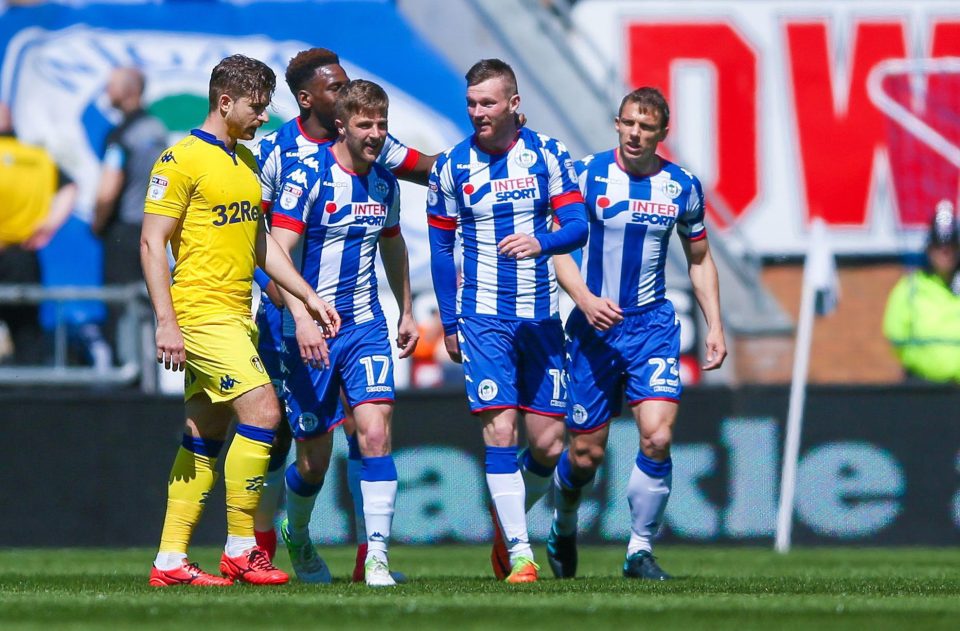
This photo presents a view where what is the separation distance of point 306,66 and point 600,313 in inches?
77.8

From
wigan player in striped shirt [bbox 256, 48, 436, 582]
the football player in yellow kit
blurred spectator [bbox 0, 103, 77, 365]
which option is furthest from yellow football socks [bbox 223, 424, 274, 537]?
blurred spectator [bbox 0, 103, 77, 365]

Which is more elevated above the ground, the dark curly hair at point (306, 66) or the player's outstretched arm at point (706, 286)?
the dark curly hair at point (306, 66)

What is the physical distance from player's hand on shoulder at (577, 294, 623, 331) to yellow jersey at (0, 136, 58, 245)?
968 centimetres

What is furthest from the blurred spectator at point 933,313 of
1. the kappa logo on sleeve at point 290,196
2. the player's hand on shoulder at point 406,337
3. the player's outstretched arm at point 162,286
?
the player's outstretched arm at point 162,286

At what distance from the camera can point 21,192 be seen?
1648 cm

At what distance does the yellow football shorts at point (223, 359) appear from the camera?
7312 millimetres

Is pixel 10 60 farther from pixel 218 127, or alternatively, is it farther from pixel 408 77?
pixel 218 127

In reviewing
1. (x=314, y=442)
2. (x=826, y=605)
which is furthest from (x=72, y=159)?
(x=826, y=605)

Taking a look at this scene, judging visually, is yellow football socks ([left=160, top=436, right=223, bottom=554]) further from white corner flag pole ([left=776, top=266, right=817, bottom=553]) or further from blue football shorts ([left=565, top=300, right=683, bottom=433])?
white corner flag pole ([left=776, top=266, right=817, bottom=553])

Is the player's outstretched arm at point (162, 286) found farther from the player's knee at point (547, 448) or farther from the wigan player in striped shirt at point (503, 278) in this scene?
the player's knee at point (547, 448)

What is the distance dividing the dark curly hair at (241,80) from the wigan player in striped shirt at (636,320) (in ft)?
6.51

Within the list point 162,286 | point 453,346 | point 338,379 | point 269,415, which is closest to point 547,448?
point 453,346

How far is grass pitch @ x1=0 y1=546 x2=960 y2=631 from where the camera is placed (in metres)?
5.97

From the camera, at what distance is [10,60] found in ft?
62.2
